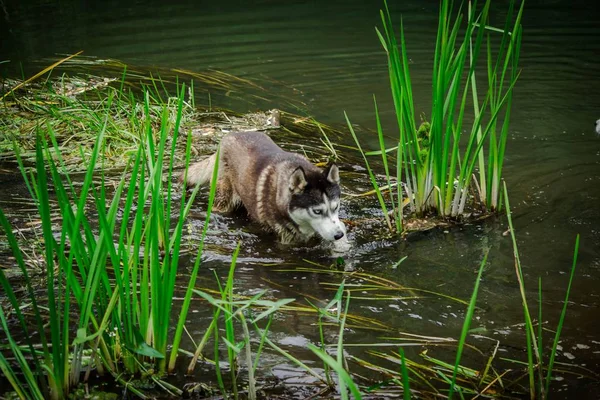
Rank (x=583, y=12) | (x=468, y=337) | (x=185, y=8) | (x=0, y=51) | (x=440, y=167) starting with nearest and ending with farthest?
(x=468, y=337), (x=440, y=167), (x=0, y=51), (x=583, y=12), (x=185, y=8)

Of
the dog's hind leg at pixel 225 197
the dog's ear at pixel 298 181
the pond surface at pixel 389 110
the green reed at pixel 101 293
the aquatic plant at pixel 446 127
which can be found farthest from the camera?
the dog's hind leg at pixel 225 197

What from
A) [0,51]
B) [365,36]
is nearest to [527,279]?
[365,36]

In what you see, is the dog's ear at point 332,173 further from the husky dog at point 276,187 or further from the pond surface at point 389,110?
the pond surface at point 389,110

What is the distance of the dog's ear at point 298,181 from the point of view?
5.60m

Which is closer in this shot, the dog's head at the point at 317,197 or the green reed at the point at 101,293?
the green reed at the point at 101,293

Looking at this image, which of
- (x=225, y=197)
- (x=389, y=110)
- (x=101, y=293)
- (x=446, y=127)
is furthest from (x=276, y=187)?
(x=389, y=110)

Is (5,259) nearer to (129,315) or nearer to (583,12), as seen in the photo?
(129,315)

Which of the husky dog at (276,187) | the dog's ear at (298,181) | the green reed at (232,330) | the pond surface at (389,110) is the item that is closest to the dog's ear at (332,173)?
the husky dog at (276,187)

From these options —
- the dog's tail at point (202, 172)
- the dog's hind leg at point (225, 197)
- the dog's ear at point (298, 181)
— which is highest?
the dog's ear at point (298, 181)

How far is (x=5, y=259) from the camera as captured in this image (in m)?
4.89

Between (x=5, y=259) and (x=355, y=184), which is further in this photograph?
(x=355, y=184)

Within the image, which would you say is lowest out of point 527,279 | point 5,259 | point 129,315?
point 527,279

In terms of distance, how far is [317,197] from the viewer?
5.66m

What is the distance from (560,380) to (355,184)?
365cm
